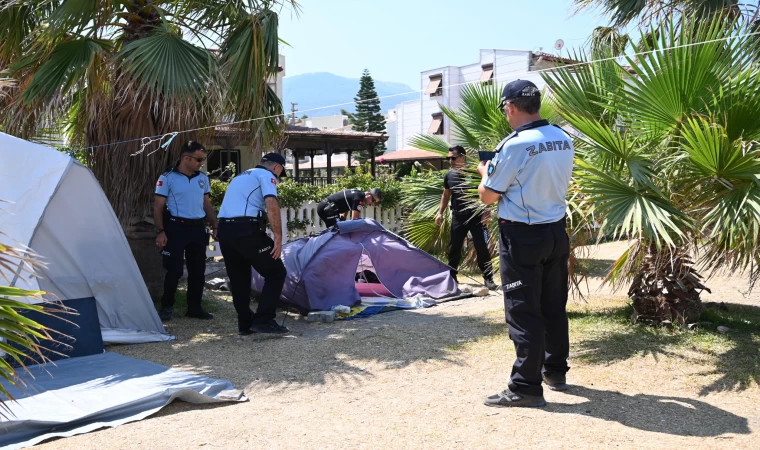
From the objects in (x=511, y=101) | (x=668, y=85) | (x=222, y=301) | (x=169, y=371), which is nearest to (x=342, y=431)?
(x=169, y=371)

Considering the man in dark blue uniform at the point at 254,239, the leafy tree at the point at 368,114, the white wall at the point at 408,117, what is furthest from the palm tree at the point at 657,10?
the leafy tree at the point at 368,114

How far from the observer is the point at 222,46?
748cm

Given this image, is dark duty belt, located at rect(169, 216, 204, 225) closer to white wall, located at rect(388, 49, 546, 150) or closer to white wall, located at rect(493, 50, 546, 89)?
white wall, located at rect(388, 49, 546, 150)

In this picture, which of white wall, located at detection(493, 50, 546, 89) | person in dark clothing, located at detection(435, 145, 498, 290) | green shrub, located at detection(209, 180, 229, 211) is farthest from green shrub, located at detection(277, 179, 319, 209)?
white wall, located at detection(493, 50, 546, 89)

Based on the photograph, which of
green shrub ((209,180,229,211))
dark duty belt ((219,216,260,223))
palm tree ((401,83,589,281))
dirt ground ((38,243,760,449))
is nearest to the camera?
dirt ground ((38,243,760,449))

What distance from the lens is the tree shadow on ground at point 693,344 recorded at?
4.84 meters

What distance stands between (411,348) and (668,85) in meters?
2.81

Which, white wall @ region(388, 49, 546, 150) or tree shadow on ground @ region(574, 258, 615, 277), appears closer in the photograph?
tree shadow on ground @ region(574, 258, 615, 277)

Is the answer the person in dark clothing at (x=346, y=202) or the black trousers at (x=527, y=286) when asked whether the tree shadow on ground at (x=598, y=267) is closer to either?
the person in dark clothing at (x=346, y=202)

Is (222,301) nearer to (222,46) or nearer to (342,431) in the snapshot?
(222,46)

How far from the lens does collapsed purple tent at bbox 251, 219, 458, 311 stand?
296 inches

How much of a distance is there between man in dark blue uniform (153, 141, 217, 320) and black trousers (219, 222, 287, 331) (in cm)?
99

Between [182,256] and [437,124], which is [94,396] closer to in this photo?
[182,256]

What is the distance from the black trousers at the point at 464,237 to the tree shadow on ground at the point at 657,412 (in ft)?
13.6
